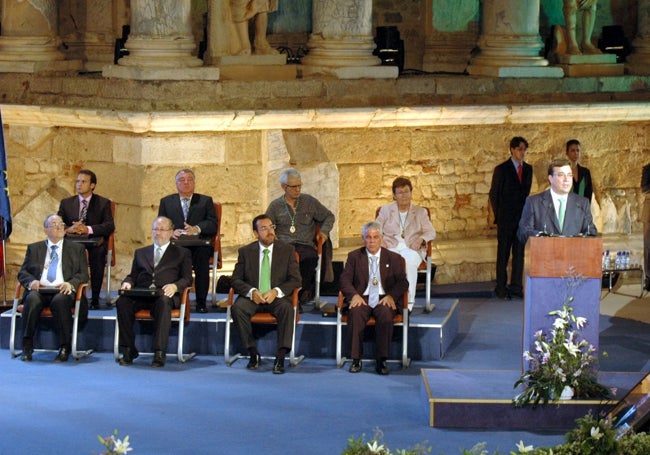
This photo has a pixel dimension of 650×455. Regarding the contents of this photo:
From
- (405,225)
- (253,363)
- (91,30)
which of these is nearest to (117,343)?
(253,363)

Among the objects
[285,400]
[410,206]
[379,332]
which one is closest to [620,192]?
[410,206]

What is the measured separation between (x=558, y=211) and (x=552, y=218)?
0.06 meters

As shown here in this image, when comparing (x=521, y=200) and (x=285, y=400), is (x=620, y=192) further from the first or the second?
(x=285, y=400)

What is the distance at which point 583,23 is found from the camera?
17.3m

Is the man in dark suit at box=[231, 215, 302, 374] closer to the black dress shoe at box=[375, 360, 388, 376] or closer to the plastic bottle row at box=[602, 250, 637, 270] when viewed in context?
the black dress shoe at box=[375, 360, 388, 376]

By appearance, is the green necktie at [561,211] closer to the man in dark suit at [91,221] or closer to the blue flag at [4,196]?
the man in dark suit at [91,221]

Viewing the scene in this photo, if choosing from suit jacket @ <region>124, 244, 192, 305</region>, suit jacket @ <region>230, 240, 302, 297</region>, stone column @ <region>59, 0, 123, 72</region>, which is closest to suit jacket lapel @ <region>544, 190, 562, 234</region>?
suit jacket @ <region>230, 240, 302, 297</region>

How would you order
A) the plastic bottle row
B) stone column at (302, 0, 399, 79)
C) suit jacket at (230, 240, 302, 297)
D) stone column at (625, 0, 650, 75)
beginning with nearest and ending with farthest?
1. suit jacket at (230, 240, 302, 297)
2. the plastic bottle row
3. stone column at (302, 0, 399, 79)
4. stone column at (625, 0, 650, 75)

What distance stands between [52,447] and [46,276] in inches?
104

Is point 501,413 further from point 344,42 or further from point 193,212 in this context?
point 344,42

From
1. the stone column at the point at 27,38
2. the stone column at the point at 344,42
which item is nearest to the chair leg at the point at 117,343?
the stone column at the point at 344,42

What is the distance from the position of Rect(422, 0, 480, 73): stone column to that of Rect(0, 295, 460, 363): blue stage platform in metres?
5.41

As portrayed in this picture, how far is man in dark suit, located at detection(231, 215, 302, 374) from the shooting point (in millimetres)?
12102

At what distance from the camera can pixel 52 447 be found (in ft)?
33.1
